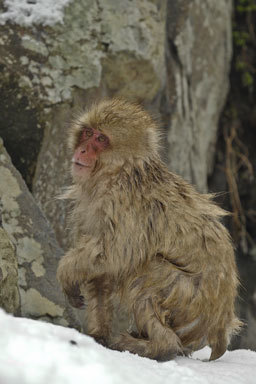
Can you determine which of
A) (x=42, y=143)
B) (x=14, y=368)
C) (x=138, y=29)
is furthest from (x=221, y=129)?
(x=14, y=368)

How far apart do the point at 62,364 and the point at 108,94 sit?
3.47m

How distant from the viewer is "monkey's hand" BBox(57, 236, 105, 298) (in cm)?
328

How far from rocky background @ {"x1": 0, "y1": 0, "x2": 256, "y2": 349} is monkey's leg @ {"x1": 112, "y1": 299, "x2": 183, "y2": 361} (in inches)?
24.4

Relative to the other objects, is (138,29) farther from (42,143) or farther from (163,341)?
(163,341)

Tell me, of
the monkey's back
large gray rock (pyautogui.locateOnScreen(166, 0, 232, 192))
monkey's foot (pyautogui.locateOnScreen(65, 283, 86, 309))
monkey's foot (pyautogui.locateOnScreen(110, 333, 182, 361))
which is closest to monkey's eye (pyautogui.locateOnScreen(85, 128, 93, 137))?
the monkey's back

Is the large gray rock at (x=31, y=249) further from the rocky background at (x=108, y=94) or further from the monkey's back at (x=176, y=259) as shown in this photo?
the monkey's back at (x=176, y=259)

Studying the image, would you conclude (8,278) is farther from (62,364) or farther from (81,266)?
(62,364)

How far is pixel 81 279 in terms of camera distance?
3338 millimetres

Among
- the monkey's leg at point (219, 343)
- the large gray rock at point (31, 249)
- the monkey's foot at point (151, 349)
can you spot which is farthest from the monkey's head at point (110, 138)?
the monkey's leg at point (219, 343)

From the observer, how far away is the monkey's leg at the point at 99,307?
11.1ft

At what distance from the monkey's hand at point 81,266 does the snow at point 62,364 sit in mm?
685

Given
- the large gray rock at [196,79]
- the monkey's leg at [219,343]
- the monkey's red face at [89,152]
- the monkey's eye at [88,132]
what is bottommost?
the monkey's leg at [219,343]

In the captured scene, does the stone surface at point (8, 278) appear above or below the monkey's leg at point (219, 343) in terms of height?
above

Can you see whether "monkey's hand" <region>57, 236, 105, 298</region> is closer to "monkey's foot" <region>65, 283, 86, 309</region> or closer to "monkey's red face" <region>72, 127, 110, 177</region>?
"monkey's foot" <region>65, 283, 86, 309</region>
